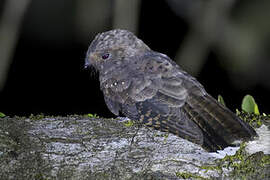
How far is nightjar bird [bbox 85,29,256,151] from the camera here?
2.93 meters

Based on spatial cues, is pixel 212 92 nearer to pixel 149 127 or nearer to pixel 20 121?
pixel 149 127

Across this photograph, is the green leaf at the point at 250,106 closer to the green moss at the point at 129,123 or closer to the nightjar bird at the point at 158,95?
the nightjar bird at the point at 158,95

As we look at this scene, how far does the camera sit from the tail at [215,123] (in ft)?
9.21

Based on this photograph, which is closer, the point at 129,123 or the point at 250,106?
the point at 129,123

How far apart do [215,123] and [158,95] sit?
0.58 metres

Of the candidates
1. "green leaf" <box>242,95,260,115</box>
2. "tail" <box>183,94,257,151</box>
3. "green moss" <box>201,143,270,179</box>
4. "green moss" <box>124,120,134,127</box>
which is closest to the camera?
"green moss" <box>201,143,270,179</box>

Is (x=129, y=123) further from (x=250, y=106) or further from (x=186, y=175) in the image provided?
(x=250, y=106)

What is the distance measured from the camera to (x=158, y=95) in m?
3.36

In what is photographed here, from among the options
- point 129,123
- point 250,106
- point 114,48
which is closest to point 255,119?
point 250,106

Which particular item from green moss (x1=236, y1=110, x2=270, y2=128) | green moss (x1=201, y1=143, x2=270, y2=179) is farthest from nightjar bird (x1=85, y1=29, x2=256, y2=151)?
green moss (x1=236, y1=110, x2=270, y2=128)

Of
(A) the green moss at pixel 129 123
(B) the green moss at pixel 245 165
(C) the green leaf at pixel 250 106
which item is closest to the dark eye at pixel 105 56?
(A) the green moss at pixel 129 123

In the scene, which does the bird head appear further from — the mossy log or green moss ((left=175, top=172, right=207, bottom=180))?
green moss ((left=175, top=172, right=207, bottom=180))

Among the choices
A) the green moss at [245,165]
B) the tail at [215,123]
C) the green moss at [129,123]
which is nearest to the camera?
the green moss at [245,165]

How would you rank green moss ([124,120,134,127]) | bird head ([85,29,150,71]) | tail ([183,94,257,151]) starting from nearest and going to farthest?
tail ([183,94,257,151]), green moss ([124,120,134,127]), bird head ([85,29,150,71])
